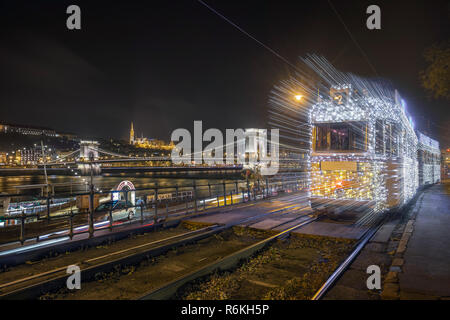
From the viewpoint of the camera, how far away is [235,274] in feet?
18.4

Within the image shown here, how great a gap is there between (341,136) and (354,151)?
0.65 m

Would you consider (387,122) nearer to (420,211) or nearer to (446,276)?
(420,211)

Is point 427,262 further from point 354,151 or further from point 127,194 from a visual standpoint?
point 127,194

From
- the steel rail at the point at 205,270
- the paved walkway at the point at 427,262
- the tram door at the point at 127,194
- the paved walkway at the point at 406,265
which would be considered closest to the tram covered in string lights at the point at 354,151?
the paved walkway at the point at 406,265

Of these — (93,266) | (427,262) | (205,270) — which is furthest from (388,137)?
(93,266)

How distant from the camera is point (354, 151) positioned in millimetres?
9172

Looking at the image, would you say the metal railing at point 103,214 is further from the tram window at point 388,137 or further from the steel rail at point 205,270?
the tram window at point 388,137

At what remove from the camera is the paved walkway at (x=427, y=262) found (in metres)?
4.32

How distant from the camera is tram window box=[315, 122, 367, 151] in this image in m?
9.13

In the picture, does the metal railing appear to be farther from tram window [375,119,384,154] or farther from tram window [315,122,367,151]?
tram window [375,119,384,154]

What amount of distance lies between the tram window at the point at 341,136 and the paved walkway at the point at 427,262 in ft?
9.80

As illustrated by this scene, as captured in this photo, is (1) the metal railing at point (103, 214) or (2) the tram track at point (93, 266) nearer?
(2) the tram track at point (93, 266)

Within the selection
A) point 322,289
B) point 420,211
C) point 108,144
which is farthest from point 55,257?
point 108,144

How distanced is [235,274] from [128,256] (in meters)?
2.23
